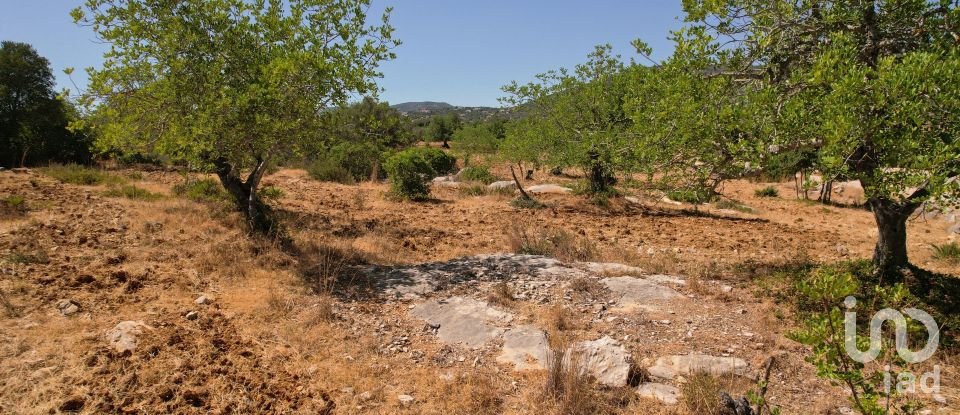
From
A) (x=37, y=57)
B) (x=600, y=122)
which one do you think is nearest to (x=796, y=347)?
(x=600, y=122)

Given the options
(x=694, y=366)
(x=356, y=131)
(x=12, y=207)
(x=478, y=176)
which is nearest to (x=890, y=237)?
→ (x=694, y=366)

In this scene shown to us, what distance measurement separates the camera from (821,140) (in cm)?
586

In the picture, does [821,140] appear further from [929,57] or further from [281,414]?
[281,414]

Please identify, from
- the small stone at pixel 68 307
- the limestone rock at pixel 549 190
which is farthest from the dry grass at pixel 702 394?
the limestone rock at pixel 549 190

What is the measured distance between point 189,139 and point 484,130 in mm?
27338

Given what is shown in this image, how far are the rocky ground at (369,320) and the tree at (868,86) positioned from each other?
197 cm

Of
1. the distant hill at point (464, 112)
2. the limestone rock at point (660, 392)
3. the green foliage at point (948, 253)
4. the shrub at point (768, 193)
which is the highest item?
the distant hill at point (464, 112)

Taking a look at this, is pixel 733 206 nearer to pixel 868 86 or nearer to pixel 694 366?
pixel 868 86

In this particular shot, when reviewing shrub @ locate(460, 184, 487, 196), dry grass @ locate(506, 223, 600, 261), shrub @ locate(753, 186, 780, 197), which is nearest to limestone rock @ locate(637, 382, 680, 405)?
dry grass @ locate(506, 223, 600, 261)

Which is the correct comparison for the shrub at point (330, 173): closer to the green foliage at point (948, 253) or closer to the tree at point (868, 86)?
the tree at point (868, 86)

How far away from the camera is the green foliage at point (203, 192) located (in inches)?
477

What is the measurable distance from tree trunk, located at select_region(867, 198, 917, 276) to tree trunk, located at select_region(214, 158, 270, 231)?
9786 millimetres

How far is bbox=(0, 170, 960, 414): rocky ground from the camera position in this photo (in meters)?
4.11

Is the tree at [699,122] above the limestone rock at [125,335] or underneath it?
above
